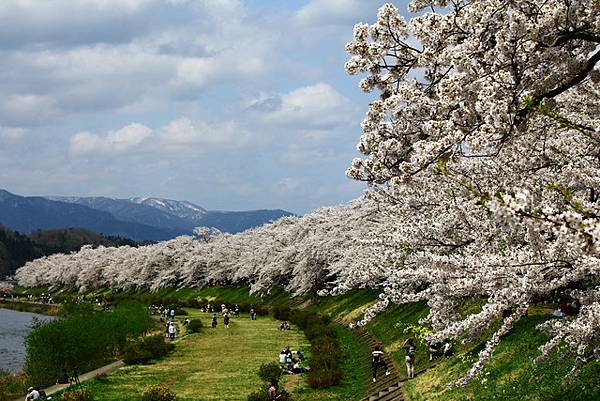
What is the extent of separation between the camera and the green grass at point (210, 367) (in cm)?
3534

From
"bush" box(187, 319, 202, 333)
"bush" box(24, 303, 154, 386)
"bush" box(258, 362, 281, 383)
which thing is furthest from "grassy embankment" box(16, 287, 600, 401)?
"bush" box(187, 319, 202, 333)

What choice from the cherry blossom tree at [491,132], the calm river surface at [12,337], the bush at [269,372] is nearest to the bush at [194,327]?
the calm river surface at [12,337]

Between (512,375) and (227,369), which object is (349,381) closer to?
(227,369)

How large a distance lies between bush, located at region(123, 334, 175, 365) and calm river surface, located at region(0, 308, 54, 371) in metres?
8.83

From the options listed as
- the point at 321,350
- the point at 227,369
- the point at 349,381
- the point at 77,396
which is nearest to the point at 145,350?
the point at 227,369

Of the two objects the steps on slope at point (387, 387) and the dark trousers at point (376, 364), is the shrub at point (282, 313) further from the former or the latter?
the dark trousers at point (376, 364)

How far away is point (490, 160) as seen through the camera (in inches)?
563

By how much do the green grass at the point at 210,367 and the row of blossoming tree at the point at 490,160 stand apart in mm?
22120

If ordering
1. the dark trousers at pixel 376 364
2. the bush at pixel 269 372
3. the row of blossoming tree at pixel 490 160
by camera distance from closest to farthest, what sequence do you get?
1. the row of blossoming tree at pixel 490 160
2. the dark trousers at pixel 376 364
3. the bush at pixel 269 372

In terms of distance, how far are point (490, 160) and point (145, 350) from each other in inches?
1597

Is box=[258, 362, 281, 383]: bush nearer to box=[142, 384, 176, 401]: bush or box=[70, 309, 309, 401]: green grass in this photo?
box=[70, 309, 309, 401]: green grass

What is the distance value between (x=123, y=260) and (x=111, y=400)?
364 feet

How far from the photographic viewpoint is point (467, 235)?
48.5ft

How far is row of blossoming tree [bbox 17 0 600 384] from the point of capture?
9.30m
